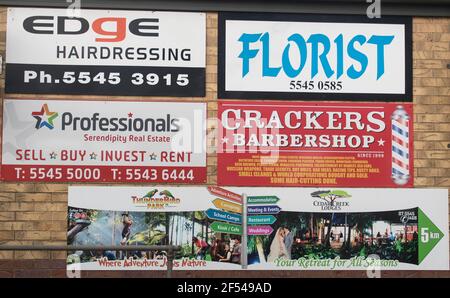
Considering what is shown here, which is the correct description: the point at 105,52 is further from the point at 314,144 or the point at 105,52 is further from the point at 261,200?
the point at 314,144

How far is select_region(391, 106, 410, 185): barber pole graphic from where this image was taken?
1090cm

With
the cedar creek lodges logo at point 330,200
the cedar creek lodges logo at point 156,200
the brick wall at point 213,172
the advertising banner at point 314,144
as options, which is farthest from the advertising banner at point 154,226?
the cedar creek lodges logo at point 330,200

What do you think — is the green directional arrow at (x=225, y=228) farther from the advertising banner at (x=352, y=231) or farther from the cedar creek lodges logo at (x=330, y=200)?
the cedar creek lodges logo at (x=330, y=200)

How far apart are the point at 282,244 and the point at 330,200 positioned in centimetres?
91

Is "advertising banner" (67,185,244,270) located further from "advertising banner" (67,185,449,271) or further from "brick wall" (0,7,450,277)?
"brick wall" (0,7,450,277)

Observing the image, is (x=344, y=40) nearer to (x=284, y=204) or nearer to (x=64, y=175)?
(x=284, y=204)

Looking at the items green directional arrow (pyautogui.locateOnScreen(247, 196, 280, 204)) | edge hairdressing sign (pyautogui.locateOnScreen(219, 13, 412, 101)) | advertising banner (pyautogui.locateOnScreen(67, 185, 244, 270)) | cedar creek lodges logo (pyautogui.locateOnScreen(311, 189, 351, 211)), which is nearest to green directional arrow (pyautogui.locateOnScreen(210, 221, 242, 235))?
advertising banner (pyautogui.locateOnScreen(67, 185, 244, 270))

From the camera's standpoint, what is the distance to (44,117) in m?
10.6

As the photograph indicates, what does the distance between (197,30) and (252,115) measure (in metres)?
1.43

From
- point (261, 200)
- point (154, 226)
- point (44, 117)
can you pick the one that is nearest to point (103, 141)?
point (44, 117)

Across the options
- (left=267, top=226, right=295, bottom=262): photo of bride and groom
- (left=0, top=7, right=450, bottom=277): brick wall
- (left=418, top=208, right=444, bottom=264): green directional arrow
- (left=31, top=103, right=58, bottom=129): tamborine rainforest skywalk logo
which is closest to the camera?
(left=0, top=7, right=450, bottom=277): brick wall

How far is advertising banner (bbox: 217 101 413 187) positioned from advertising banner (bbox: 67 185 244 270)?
55 centimetres

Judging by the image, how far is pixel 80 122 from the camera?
10680 millimetres
